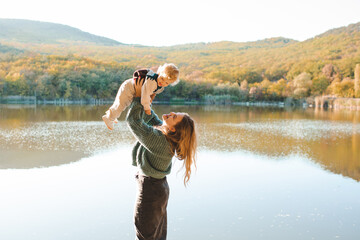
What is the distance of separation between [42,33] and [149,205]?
164459mm

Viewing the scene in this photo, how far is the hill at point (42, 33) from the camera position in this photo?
13727 cm

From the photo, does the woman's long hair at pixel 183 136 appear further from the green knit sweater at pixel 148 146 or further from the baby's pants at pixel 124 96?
the baby's pants at pixel 124 96

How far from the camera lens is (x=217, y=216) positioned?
5.43 m

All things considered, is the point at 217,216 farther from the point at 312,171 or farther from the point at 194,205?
the point at 312,171

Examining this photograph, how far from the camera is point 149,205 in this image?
7.63 feet

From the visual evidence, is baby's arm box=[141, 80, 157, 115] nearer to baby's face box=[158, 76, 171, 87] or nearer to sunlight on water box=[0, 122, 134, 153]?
baby's face box=[158, 76, 171, 87]

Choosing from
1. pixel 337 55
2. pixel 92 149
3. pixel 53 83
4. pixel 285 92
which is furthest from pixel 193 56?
pixel 92 149

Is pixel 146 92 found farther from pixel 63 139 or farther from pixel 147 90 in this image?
pixel 63 139

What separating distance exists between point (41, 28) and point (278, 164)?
165 metres

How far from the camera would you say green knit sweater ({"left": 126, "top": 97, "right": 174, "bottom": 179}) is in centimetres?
214

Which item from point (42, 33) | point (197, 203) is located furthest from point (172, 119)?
point (42, 33)

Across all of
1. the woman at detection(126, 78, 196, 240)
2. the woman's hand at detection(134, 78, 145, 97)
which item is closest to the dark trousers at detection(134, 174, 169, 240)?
the woman at detection(126, 78, 196, 240)

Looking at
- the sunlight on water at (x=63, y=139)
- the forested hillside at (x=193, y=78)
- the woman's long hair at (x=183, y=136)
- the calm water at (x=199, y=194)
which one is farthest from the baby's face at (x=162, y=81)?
the forested hillside at (x=193, y=78)

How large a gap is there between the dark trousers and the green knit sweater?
0.21 feet
